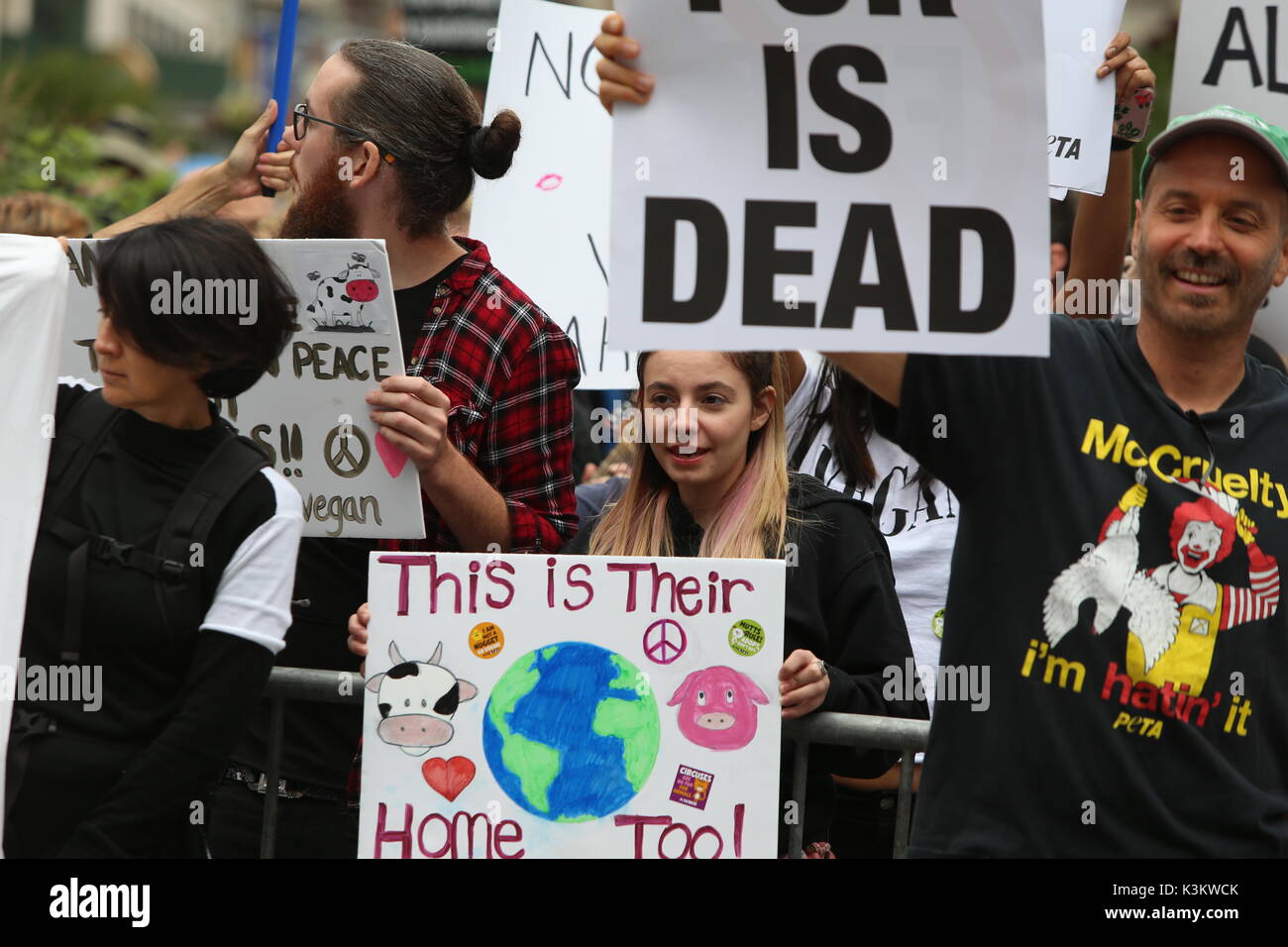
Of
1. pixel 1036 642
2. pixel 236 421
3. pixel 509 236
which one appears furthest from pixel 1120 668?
pixel 509 236

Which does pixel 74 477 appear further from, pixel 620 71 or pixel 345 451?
pixel 620 71

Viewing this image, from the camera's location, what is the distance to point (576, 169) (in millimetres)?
5375

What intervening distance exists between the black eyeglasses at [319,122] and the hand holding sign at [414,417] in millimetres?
611

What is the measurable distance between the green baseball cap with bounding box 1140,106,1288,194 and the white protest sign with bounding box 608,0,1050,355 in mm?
323

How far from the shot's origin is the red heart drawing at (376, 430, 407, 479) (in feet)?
12.3

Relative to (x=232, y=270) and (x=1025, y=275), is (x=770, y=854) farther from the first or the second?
(x=232, y=270)

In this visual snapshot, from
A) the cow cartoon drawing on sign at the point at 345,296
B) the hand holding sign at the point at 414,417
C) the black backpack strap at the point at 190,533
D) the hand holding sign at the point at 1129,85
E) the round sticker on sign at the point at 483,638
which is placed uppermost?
the hand holding sign at the point at 1129,85

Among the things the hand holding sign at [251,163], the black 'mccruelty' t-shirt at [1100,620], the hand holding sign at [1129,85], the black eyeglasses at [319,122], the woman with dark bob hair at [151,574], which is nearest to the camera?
the black 'mccruelty' t-shirt at [1100,620]

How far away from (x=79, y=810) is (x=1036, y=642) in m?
1.60

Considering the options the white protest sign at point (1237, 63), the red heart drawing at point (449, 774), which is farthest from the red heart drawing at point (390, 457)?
the white protest sign at point (1237, 63)

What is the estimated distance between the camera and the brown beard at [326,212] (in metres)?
4.05

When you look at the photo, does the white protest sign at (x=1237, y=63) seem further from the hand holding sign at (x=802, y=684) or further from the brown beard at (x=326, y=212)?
the brown beard at (x=326, y=212)

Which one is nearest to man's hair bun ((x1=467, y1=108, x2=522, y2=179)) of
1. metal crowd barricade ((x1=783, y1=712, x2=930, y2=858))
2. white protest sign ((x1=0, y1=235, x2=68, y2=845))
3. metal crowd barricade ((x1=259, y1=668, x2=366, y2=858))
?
white protest sign ((x1=0, y1=235, x2=68, y2=845))
